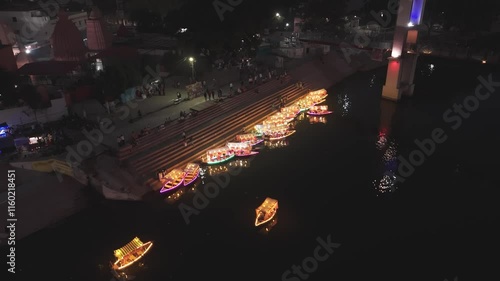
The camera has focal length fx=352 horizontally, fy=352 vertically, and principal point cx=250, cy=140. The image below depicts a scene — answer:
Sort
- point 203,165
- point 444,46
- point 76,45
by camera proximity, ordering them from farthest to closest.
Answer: point 444,46 < point 76,45 < point 203,165

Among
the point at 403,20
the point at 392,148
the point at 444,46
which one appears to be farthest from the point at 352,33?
the point at 392,148

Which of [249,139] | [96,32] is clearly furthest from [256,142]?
[96,32]

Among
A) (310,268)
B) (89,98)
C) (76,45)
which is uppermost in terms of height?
(76,45)

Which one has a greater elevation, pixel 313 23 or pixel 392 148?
pixel 313 23

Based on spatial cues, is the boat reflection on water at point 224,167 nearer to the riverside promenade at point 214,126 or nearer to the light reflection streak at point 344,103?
the riverside promenade at point 214,126

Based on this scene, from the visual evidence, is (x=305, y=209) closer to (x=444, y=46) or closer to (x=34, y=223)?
(x=34, y=223)

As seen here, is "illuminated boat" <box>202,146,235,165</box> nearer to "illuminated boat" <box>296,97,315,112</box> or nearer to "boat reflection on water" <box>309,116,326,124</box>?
"boat reflection on water" <box>309,116,326,124</box>
